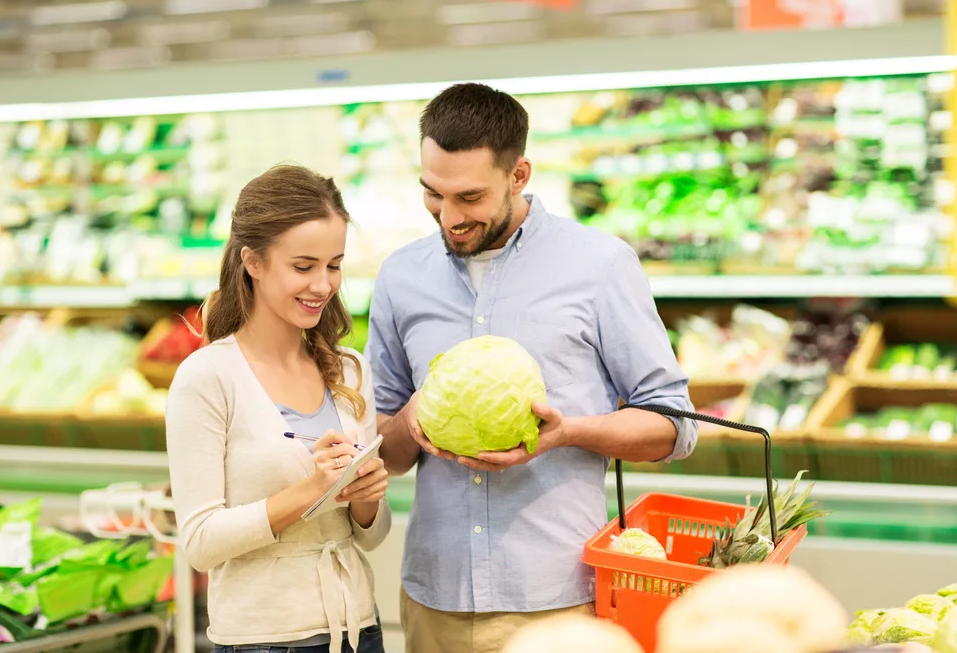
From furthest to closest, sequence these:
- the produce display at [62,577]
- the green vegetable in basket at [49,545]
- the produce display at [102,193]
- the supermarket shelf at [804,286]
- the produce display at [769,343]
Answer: the produce display at [102,193], the produce display at [769,343], the supermarket shelf at [804,286], the green vegetable in basket at [49,545], the produce display at [62,577]

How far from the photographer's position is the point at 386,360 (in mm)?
2508

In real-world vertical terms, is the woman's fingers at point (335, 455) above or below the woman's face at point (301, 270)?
below

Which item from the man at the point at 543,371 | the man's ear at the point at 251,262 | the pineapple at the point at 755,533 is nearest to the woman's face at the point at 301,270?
the man's ear at the point at 251,262

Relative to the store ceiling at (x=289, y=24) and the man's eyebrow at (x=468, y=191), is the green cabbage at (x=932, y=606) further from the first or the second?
the store ceiling at (x=289, y=24)

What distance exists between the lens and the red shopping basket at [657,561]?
184cm

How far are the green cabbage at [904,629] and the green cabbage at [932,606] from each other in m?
0.09

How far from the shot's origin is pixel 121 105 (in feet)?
17.0

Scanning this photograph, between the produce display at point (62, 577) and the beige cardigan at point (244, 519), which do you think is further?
the produce display at point (62, 577)

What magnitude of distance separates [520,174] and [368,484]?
30.2 inches

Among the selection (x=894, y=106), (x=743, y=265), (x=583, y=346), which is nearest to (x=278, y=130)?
(x=743, y=265)

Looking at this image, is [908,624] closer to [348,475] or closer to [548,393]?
[548,393]

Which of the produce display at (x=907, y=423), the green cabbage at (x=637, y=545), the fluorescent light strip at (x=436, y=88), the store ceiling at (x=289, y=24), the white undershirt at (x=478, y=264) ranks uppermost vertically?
the store ceiling at (x=289, y=24)

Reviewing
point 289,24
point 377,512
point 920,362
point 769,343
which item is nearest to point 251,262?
point 377,512

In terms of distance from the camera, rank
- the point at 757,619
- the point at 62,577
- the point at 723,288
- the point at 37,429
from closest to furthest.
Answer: the point at 757,619 < the point at 62,577 < the point at 723,288 < the point at 37,429
